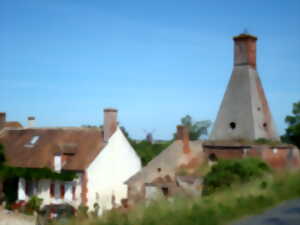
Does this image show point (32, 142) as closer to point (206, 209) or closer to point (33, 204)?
point (33, 204)

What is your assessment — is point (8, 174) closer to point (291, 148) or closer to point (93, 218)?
point (291, 148)

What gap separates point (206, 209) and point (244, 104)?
1781cm

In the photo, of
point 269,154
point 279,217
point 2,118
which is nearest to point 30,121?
point 2,118

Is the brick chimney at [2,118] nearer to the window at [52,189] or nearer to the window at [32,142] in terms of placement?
the window at [32,142]

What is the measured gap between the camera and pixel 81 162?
30.0m

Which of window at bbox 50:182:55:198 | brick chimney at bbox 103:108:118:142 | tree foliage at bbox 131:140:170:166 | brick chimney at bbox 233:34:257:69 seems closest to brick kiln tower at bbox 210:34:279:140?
brick chimney at bbox 233:34:257:69

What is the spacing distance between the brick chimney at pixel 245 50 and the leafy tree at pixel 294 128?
15.7 metres

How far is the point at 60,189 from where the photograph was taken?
100 feet

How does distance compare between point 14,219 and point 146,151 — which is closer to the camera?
point 14,219

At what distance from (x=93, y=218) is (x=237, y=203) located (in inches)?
149

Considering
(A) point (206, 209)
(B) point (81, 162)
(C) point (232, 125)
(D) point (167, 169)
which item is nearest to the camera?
(A) point (206, 209)

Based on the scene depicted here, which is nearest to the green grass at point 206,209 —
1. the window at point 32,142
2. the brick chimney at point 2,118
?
the window at point 32,142

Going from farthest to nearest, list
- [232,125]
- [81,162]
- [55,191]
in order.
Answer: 1. [55,191]
2. [81,162]
3. [232,125]

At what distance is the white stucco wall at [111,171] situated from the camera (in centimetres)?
3021
